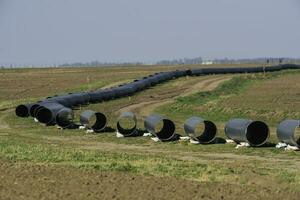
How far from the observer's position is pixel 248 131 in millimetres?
27172

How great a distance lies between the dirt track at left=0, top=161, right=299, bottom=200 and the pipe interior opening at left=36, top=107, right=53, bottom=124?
18.4 metres

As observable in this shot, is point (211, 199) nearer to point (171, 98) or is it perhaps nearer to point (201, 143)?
point (201, 143)

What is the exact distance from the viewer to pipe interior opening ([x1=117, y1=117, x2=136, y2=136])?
3225cm

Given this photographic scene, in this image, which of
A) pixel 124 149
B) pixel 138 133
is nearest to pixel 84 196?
pixel 124 149

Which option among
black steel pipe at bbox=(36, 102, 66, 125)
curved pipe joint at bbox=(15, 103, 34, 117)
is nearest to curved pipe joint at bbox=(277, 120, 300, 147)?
black steel pipe at bbox=(36, 102, 66, 125)

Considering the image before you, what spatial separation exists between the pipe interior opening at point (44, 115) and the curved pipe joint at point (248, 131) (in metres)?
14.0

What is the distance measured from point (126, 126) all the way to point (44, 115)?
20.0 ft

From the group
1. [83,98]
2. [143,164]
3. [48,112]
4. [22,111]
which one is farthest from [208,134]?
[83,98]

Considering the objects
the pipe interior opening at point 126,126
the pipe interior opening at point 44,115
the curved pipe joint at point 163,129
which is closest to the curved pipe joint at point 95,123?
the pipe interior opening at point 126,126

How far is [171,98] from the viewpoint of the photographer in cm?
5334

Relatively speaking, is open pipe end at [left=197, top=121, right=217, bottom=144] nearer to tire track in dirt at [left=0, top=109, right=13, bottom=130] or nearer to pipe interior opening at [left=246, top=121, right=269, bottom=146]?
pipe interior opening at [left=246, top=121, right=269, bottom=146]

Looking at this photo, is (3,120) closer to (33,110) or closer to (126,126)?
(33,110)

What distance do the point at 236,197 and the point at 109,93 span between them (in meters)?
37.6

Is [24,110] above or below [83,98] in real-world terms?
below
